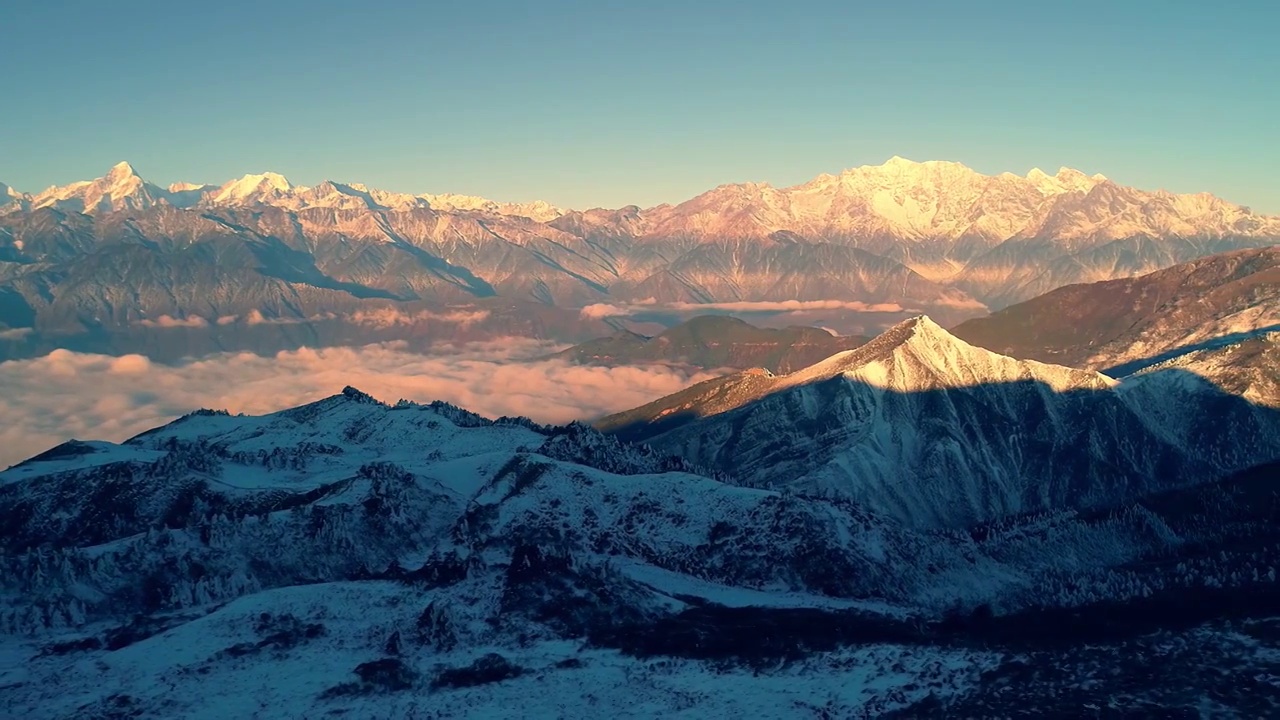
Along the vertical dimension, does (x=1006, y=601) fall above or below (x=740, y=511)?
below

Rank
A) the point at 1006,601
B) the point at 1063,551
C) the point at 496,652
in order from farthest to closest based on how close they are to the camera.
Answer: the point at 1063,551
the point at 1006,601
the point at 496,652

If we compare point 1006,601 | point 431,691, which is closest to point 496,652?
point 431,691

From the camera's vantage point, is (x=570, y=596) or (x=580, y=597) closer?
(x=580, y=597)

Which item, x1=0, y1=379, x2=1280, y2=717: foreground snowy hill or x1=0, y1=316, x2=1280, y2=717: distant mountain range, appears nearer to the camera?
x1=0, y1=316, x2=1280, y2=717: distant mountain range

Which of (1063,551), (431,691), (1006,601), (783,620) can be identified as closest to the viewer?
(431,691)

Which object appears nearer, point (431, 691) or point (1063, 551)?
point (431, 691)

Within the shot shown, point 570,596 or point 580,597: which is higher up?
point 570,596

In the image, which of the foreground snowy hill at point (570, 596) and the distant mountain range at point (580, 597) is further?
the foreground snowy hill at point (570, 596)

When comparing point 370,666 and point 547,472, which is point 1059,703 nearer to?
point 370,666
